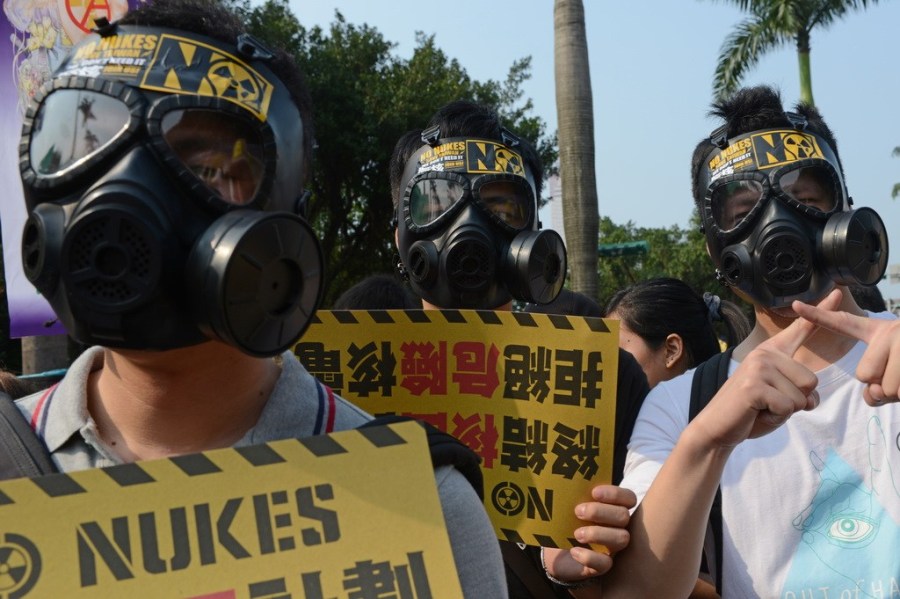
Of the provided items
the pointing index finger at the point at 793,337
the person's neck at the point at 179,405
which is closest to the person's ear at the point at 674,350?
the pointing index finger at the point at 793,337

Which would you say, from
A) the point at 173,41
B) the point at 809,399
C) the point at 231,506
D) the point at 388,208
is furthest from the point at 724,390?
the point at 388,208

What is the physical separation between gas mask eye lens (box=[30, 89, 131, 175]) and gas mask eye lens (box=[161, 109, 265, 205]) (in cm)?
9

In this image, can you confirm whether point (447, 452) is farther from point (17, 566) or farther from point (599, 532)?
point (599, 532)

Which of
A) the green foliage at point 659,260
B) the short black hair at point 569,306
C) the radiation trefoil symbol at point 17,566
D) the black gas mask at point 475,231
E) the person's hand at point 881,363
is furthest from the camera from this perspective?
the green foliage at point 659,260

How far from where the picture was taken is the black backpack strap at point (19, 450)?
1.79 meters

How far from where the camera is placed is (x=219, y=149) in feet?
6.04

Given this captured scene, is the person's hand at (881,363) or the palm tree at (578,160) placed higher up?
the palm tree at (578,160)

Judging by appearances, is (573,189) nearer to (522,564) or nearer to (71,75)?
(522,564)

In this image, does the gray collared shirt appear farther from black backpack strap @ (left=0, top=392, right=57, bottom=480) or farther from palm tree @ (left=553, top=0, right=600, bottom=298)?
palm tree @ (left=553, top=0, right=600, bottom=298)

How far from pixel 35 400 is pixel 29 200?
0.44 metres

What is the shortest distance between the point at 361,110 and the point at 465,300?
1995 centimetres

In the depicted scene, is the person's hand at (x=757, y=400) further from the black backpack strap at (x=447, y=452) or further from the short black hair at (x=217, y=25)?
the short black hair at (x=217, y=25)

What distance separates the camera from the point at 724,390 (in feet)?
7.97

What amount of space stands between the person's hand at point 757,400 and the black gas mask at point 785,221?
0.65 metres
